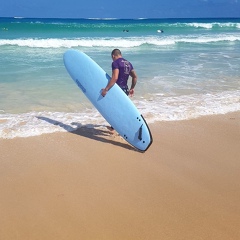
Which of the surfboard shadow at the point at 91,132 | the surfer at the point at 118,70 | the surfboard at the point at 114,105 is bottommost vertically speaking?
the surfboard shadow at the point at 91,132

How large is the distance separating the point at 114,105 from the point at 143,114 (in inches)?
45.7

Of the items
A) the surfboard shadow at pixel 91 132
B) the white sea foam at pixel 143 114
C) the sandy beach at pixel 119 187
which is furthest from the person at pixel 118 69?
the white sea foam at pixel 143 114

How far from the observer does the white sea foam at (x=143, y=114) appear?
4.41 meters

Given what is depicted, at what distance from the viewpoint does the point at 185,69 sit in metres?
9.53

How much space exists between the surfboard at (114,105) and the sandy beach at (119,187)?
0.58 feet

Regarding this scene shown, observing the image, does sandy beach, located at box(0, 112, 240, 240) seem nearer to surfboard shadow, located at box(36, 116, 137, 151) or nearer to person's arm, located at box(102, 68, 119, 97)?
surfboard shadow, located at box(36, 116, 137, 151)

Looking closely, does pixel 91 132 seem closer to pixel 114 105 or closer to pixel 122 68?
pixel 114 105

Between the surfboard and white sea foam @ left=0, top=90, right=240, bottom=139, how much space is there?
607 mm

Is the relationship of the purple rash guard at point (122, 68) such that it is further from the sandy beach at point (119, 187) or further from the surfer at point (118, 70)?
the sandy beach at point (119, 187)

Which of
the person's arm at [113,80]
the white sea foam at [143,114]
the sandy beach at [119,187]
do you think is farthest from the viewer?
the white sea foam at [143,114]

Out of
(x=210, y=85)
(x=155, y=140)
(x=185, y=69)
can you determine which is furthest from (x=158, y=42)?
(x=155, y=140)

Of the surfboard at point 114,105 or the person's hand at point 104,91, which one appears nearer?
the surfboard at point 114,105

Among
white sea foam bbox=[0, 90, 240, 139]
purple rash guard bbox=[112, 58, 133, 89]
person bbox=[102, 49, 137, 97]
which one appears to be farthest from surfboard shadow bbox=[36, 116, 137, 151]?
purple rash guard bbox=[112, 58, 133, 89]

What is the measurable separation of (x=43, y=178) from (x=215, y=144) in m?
2.18
